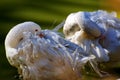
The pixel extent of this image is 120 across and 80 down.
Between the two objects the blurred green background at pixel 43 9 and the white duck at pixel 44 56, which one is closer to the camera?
the white duck at pixel 44 56

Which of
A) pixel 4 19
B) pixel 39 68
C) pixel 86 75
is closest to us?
pixel 39 68

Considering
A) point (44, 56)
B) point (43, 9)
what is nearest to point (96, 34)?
point (44, 56)

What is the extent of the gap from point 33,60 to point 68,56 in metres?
0.13

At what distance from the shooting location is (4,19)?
2398 mm

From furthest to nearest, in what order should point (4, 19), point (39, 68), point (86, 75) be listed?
point (4, 19) → point (86, 75) → point (39, 68)

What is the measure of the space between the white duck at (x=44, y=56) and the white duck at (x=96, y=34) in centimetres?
11

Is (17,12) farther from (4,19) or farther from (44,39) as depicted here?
(44,39)

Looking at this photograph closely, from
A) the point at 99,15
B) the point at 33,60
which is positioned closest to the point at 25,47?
the point at 33,60

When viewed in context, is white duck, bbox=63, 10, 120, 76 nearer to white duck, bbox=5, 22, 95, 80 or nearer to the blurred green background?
white duck, bbox=5, 22, 95, 80

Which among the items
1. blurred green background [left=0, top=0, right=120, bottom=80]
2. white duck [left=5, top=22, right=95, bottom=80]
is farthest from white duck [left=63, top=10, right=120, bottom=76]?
blurred green background [left=0, top=0, right=120, bottom=80]

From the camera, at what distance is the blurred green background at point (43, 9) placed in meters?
2.36

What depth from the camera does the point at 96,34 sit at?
1.77 meters

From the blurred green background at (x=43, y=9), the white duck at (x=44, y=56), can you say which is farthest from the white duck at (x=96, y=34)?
the blurred green background at (x=43, y=9)

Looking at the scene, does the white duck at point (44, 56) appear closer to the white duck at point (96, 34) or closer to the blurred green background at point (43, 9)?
the white duck at point (96, 34)
